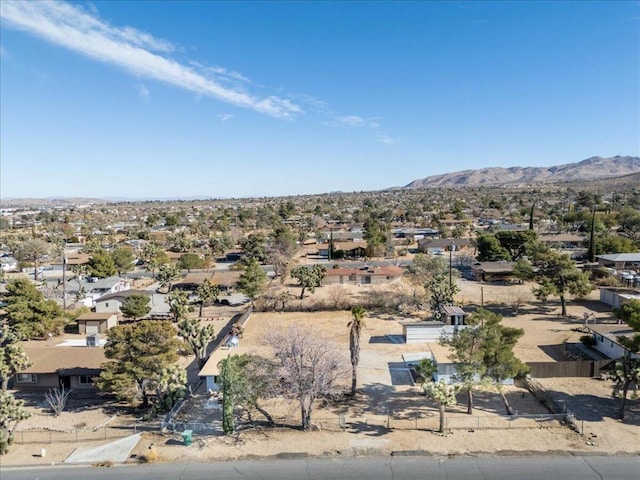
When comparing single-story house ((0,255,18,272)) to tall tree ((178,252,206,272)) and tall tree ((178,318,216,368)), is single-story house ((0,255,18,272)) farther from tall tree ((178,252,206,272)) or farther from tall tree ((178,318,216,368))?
tall tree ((178,318,216,368))

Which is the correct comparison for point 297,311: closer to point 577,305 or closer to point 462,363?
point 462,363

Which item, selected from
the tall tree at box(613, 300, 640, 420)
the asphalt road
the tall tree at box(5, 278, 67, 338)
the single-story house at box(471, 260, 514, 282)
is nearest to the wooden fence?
the tall tree at box(613, 300, 640, 420)

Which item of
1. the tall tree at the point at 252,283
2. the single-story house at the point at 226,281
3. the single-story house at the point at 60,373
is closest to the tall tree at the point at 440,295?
the tall tree at the point at 252,283

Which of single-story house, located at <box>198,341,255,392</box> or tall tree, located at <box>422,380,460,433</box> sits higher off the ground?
tall tree, located at <box>422,380,460,433</box>

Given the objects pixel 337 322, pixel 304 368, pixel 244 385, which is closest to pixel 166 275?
pixel 337 322

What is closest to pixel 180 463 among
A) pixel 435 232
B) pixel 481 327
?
pixel 481 327

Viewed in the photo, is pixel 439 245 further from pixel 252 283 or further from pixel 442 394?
pixel 442 394
